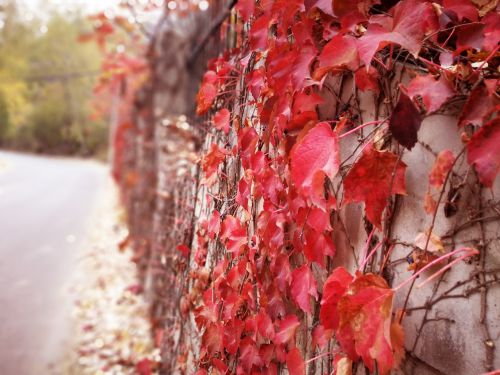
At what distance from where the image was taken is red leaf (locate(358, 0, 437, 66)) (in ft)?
3.14

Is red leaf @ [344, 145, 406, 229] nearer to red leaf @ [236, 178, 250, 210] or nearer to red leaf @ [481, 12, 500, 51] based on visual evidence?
red leaf @ [481, 12, 500, 51]

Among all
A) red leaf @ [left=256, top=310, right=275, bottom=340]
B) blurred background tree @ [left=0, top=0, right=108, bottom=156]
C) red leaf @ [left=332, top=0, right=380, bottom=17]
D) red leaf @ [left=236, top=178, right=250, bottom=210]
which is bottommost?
red leaf @ [left=256, top=310, right=275, bottom=340]

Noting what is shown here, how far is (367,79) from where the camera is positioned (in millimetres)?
1151

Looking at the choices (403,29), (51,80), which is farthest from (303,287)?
(51,80)

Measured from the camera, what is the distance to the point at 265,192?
147cm

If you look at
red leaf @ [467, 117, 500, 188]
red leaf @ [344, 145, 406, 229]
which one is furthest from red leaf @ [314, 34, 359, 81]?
red leaf @ [467, 117, 500, 188]

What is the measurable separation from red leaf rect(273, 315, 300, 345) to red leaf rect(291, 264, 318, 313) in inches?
4.9

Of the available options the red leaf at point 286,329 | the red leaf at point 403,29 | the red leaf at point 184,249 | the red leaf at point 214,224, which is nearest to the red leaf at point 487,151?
the red leaf at point 403,29

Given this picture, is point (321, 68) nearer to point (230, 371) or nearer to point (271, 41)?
point (271, 41)

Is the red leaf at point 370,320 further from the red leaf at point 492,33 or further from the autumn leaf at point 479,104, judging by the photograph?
the red leaf at point 492,33

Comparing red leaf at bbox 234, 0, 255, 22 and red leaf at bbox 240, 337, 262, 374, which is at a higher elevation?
red leaf at bbox 234, 0, 255, 22

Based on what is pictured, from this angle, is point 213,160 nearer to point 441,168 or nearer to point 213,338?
point 213,338

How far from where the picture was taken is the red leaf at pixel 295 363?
1.35 metres

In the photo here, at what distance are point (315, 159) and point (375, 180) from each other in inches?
6.1
